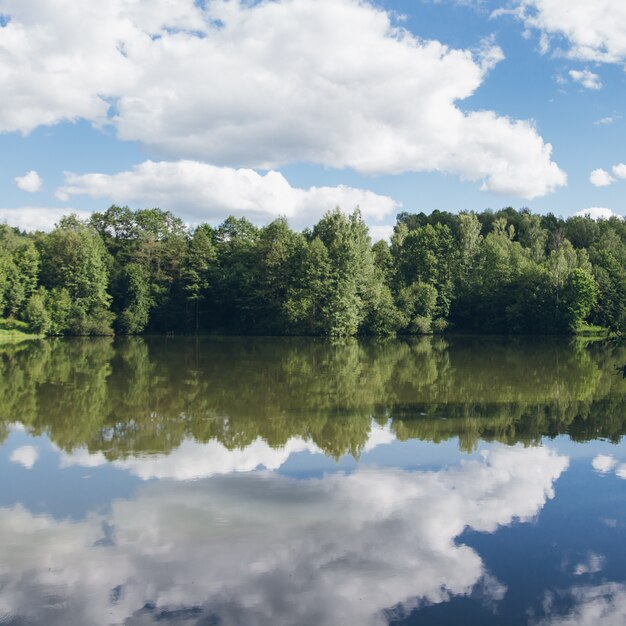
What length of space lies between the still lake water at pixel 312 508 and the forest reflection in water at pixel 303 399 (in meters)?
0.14

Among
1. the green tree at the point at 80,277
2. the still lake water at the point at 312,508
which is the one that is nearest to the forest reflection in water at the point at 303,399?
the still lake water at the point at 312,508

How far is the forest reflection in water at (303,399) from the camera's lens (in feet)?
50.2

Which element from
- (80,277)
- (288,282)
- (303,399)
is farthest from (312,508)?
(80,277)

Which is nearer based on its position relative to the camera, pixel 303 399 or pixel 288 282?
pixel 303 399

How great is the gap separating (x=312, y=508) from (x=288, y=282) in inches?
2138

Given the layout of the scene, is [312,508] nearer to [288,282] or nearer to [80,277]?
[288,282]

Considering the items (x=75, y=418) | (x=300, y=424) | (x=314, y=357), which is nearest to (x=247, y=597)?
(x=300, y=424)

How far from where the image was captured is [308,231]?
7069 centimetres

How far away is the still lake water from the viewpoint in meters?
6.98

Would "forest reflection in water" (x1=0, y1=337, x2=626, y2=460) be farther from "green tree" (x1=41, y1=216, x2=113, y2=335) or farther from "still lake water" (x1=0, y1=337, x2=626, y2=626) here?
"green tree" (x1=41, y1=216, x2=113, y2=335)

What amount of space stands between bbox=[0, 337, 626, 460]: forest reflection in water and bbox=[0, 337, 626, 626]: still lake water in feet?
0.46

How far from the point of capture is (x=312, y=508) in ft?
32.6

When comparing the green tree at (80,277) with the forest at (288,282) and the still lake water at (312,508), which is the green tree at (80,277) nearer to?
the forest at (288,282)

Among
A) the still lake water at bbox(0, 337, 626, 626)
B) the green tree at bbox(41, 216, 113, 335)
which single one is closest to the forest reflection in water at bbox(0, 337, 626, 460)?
the still lake water at bbox(0, 337, 626, 626)
